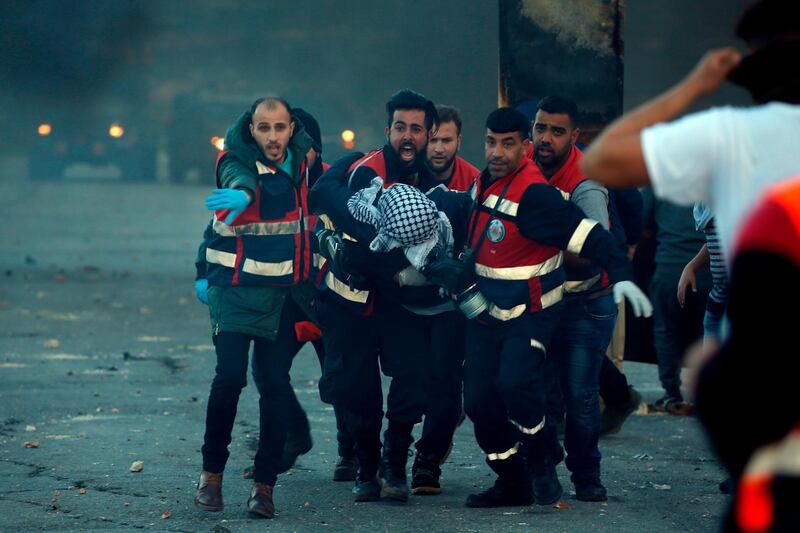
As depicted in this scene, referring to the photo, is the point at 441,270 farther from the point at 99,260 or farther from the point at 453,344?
the point at 99,260

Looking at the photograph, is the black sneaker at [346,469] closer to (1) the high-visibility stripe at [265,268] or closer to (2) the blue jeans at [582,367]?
(2) the blue jeans at [582,367]

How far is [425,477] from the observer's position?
253 inches

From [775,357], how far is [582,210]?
12.5 ft

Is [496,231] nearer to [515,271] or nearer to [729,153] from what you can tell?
[515,271]

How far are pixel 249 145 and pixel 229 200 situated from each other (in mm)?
379

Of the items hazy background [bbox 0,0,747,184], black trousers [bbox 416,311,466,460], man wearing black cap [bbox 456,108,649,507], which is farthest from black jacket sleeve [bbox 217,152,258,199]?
hazy background [bbox 0,0,747,184]

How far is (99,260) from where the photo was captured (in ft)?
59.9

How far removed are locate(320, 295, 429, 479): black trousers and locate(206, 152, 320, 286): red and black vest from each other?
360 mm

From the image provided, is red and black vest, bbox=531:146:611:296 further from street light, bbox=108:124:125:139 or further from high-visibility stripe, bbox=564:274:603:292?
street light, bbox=108:124:125:139

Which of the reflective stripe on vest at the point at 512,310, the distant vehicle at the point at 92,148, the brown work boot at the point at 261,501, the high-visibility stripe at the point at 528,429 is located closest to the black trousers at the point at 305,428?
the brown work boot at the point at 261,501

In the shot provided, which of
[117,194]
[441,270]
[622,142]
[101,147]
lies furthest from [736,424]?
[101,147]

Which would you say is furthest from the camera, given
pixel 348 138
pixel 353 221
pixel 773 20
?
pixel 348 138

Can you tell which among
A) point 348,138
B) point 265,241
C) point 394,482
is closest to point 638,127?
point 265,241

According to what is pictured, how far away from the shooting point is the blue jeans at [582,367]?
6.31m
